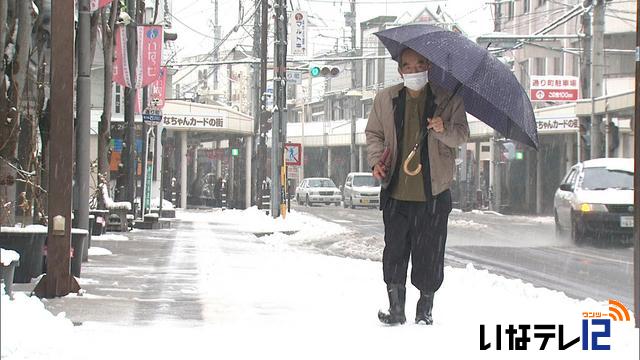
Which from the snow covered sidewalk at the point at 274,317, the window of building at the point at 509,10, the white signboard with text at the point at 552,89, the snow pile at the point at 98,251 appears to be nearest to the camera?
the snow covered sidewalk at the point at 274,317

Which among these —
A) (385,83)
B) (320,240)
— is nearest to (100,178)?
(320,240)

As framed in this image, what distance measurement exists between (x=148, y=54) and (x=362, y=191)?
24.8 m

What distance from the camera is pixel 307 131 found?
2749 inches

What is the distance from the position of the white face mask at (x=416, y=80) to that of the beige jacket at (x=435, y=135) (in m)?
0.11

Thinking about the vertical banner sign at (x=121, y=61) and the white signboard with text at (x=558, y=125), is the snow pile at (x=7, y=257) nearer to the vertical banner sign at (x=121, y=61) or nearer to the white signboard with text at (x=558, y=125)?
the vertical banner sign at (x=121, y=61)

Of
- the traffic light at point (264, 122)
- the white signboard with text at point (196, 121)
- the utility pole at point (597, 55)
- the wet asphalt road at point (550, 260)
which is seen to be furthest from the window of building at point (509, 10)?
the wet asphalt road at point (550, 260)

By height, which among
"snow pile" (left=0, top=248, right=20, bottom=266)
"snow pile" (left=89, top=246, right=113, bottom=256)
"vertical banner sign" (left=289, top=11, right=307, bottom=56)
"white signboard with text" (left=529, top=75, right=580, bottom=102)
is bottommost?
"snow pile" (left=89, top=246, right=113, bottom=256)

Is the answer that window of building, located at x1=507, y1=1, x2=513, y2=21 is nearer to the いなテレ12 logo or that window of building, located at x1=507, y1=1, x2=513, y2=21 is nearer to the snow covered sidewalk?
the snow covered sidewalk

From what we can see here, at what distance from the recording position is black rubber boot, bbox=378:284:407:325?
22.7ft

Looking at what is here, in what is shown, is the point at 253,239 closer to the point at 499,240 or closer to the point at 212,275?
the point at 499,240

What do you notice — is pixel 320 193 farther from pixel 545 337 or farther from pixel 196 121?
pixel 545 337

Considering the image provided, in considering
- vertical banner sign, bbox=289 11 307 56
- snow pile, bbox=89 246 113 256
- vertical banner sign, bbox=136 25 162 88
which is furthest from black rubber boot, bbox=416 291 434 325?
vertical banner sign, bbox=289 11 307 56

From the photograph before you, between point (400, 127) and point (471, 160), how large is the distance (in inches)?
1923

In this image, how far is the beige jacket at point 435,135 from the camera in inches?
266
